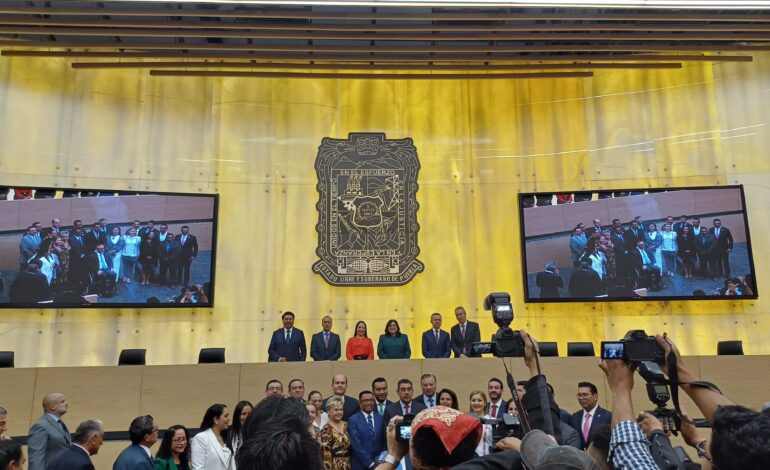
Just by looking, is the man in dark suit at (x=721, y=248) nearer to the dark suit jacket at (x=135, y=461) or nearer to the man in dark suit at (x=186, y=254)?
the man in dark suit at (x=186, y=254)

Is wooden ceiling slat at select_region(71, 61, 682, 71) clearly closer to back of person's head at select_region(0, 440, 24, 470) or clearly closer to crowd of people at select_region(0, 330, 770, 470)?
crowd of people at select_region(0, 330, 770, 470)

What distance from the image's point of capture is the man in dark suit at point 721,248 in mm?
9117

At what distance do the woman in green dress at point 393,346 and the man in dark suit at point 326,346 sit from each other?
1.77 ft

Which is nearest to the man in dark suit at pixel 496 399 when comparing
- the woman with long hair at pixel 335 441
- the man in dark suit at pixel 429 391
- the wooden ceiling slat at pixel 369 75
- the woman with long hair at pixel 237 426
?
the man in dark suit at pixel 429 391

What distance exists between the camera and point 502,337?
2.36m

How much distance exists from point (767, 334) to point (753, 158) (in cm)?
248

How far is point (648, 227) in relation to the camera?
9359 mm

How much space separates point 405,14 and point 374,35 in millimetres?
713

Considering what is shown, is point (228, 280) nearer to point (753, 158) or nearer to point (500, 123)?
point (500, 123)

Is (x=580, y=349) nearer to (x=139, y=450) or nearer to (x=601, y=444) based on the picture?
(x=139, y=450)

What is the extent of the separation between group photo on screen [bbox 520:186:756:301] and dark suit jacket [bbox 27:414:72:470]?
632 centimetres

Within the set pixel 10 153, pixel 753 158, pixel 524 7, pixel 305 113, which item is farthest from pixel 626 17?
pixel 10 153

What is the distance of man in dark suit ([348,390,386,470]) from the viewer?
217 inches

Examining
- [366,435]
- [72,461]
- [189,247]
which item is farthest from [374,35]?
[72,461]
